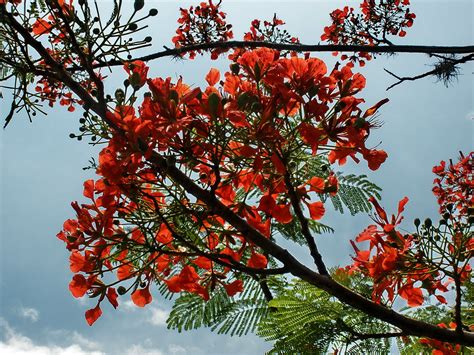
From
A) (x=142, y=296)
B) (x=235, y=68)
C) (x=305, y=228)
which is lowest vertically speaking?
(x=142, y=296)

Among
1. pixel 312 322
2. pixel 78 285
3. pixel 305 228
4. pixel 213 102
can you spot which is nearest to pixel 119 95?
pixel 213 102

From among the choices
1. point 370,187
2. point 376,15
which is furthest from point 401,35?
point 370,187

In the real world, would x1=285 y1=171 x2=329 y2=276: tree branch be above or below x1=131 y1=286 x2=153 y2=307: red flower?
above

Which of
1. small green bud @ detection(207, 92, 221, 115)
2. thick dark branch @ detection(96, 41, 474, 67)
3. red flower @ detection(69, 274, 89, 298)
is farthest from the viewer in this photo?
thick dark branch @ detection(96, 41, 474, 67)

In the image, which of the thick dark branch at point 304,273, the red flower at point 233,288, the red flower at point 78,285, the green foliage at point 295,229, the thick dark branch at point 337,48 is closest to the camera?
the thick dark branch at point 304,273

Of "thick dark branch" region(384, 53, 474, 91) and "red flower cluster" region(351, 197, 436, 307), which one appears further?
"thick dark branch" region(384, 53, 474, 91)

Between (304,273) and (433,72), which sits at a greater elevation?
(433,72)

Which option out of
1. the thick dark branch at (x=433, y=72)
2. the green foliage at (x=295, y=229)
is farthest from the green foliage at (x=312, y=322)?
the thick dark branch at (x=433, y=72)

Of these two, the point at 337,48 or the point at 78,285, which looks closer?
the point at 78,285

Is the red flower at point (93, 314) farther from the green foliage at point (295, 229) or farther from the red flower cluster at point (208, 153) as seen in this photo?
the green foliage at point (295, 229)

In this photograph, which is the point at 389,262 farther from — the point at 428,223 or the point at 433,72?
the point at 433,72

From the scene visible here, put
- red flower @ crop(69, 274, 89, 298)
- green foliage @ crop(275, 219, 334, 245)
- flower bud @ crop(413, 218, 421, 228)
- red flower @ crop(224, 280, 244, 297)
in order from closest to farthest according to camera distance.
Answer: red flower @ crop(69, 274, 89, 298)
red flower @ crop(224, 280, 244, 297)
flower bud @ crop(413, 218, 421, 228)
green foliage @ crop(275, 219, 334, 245)

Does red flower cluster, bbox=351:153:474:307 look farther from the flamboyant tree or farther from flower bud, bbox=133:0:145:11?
flower bud, bbox=133:0:145:11

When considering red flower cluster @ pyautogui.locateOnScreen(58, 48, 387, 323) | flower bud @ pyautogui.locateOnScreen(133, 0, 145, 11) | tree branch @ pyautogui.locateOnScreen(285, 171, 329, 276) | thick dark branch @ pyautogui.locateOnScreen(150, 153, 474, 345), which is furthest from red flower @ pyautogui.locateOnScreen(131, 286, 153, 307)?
flower bud @ pyautogui.locateOnScreen(133, 0, 145, 11)
